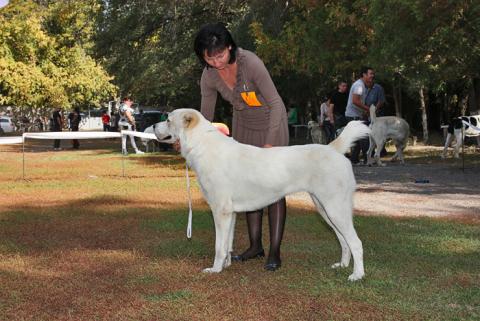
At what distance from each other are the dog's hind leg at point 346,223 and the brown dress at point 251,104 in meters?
0.92

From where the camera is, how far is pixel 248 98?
6.02 meters

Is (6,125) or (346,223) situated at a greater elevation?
(6,125)

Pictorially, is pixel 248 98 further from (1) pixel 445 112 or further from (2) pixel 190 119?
(1) pixel 445 112

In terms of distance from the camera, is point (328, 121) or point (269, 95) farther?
point (328, 121)

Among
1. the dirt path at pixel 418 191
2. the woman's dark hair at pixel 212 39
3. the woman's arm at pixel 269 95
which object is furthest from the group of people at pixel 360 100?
the woman's dark hair at pixel 212 39

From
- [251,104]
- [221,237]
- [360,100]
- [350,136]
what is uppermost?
[360,100]

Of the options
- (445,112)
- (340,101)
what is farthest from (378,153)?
(445,112)

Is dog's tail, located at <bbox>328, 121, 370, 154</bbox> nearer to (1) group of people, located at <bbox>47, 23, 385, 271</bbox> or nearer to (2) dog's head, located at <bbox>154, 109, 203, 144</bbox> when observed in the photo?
(1) group of people, located at <bbox>47, 23, 385, 271</bbox>

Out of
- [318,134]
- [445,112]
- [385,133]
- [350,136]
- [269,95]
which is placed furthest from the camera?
[445,112]

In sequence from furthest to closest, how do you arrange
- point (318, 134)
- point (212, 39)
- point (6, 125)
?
1. point (6, 125)
2. point (318, 134)
3. point (212, 39)

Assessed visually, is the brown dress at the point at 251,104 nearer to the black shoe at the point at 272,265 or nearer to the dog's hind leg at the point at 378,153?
the black shoe at the point at 272,265

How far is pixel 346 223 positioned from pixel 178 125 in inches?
67.5

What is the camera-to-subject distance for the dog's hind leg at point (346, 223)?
5.34 meters

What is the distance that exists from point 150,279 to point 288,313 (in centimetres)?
149
